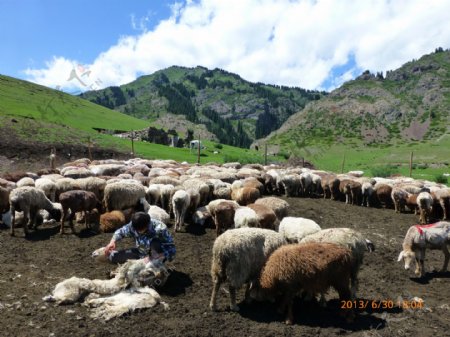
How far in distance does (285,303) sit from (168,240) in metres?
2.78

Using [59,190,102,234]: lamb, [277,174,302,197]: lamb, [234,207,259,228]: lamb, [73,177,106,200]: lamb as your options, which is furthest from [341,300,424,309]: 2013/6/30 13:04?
[277,174,302,197]: lamb

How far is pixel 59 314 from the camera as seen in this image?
637cm

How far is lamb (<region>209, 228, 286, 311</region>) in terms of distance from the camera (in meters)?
6.89

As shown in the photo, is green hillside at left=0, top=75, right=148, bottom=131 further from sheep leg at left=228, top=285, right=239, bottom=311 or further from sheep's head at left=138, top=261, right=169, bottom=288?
sheep leg at left=228, top=285, right=239, bottom=311

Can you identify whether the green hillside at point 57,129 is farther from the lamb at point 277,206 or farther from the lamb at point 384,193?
the lamb at point 277,206

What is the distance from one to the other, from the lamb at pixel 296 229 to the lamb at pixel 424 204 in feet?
28.5

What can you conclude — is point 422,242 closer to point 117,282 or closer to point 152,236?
point 152,236

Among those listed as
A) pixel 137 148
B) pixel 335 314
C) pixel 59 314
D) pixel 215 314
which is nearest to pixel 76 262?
pixel 59 314

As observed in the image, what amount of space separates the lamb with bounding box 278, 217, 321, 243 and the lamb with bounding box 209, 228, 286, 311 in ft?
5.89

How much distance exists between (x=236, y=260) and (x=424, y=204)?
12.2 meters

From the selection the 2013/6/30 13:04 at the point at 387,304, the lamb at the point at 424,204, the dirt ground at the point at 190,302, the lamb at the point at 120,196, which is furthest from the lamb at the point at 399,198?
the lamb at the point at 120,196

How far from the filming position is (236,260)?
6941mm

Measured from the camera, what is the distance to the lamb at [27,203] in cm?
1141

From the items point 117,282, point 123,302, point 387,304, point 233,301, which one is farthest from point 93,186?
point 387,304
